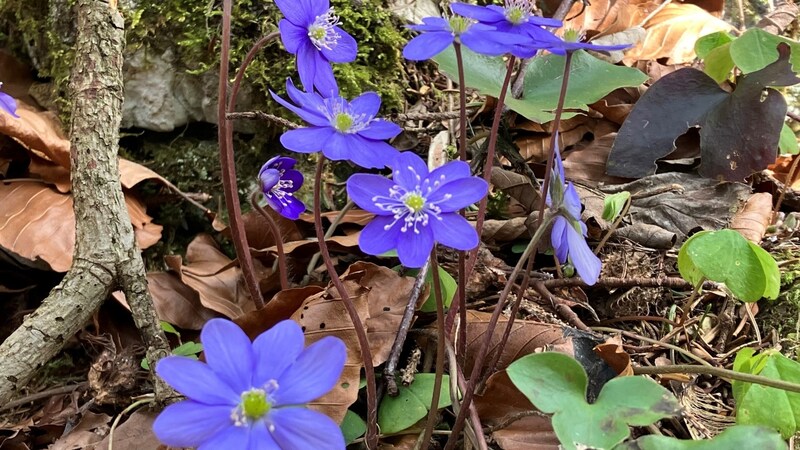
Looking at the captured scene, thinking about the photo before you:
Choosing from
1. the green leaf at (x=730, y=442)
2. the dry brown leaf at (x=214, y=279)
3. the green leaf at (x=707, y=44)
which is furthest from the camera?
the green leaf at (x=707, y=44)

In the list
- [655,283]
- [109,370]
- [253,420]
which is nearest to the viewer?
[253,420]

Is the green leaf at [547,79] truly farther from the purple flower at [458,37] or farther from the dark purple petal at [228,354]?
the dark purple petal at [228,354]

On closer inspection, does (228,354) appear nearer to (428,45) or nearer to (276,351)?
(276,351)

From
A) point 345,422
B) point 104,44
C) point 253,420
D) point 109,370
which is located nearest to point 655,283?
point 345,422

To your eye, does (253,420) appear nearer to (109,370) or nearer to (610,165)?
(109,370)

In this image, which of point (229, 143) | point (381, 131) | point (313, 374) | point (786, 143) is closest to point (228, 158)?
point (229, 143)

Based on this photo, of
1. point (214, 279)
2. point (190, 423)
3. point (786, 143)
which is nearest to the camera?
point (190, 423)

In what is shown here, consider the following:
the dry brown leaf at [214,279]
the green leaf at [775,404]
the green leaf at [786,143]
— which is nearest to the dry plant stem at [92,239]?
the dry brown leaf at [214,279]
